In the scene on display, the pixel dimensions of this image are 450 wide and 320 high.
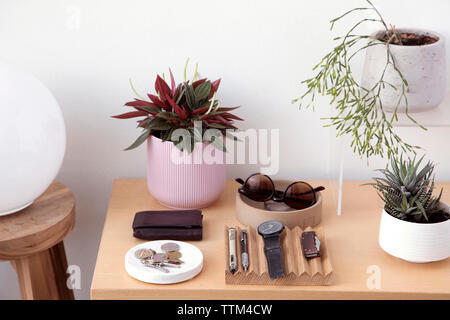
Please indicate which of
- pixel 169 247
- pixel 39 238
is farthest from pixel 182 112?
pixel 39 238

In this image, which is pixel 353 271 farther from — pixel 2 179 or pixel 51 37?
pixel 51 37

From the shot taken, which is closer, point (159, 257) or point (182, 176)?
point (159, 257)

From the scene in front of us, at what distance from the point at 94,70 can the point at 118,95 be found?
8cm

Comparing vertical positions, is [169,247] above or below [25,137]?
below

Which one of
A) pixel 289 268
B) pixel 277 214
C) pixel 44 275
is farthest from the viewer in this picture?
pixel 44 275

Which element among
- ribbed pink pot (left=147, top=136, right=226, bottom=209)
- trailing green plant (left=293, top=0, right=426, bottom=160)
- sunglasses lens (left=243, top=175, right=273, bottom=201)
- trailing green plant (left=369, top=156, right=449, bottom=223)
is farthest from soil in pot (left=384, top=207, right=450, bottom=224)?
ribbed pink pot (left=147, top=136, right=226, bottom=209)

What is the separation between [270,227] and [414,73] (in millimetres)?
400

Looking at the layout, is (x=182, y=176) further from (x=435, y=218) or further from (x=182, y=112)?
(x=435, y=218)

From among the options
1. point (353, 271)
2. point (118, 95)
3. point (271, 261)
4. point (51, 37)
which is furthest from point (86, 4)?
point (353, 271)

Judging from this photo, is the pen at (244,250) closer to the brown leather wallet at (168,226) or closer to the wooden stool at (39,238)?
the brown leather wallet at (168,226)

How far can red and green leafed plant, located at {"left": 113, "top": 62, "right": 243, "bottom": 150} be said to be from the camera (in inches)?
45.7

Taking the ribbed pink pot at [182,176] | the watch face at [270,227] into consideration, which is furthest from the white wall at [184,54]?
the watch face at [270,227]

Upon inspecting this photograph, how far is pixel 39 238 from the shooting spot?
1139 millimetres

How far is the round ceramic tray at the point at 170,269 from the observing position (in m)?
0.99
